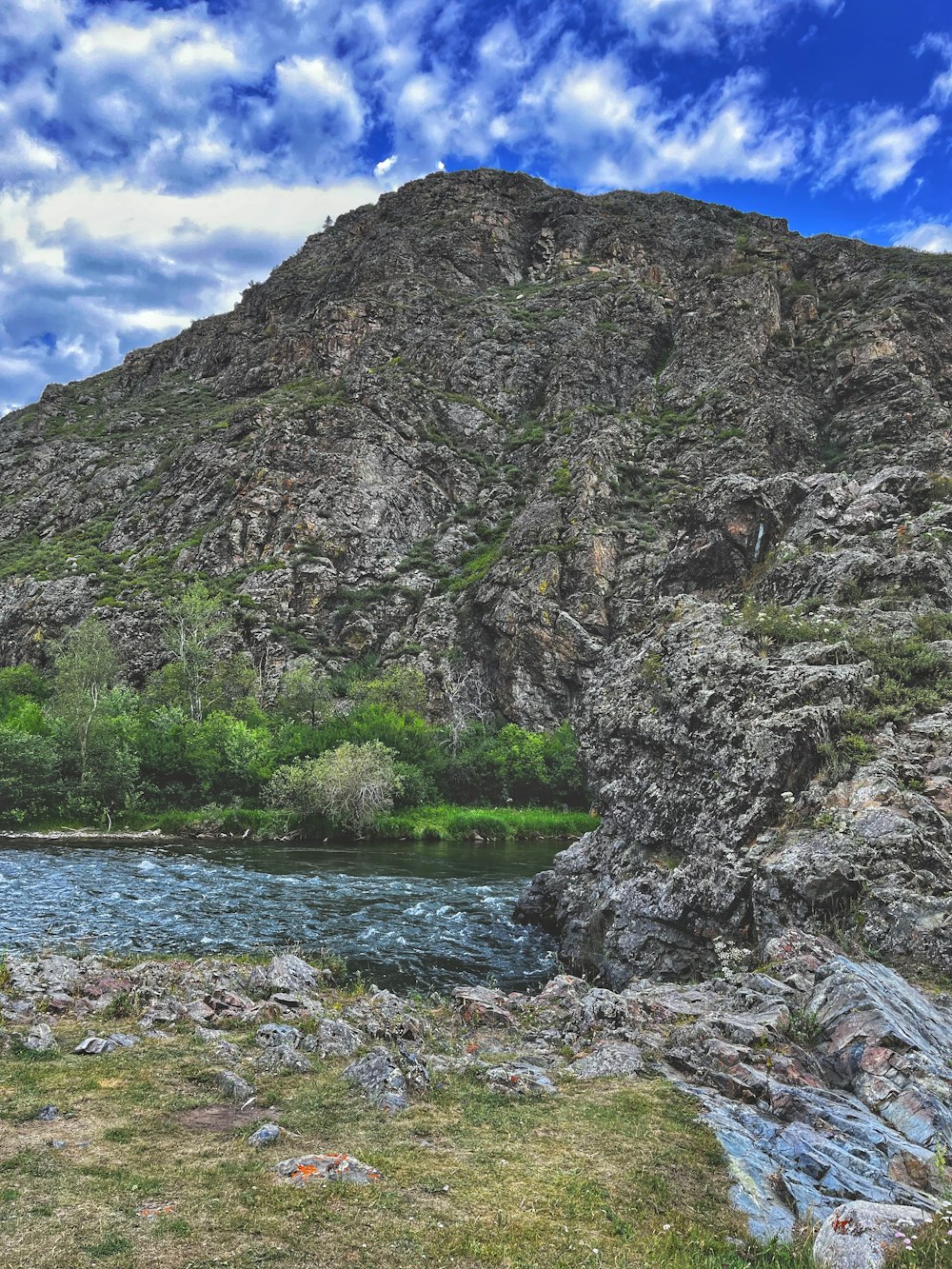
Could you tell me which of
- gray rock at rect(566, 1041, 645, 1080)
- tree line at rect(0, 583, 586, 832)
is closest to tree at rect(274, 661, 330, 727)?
tree line at rect(0, 583, 586, 832)

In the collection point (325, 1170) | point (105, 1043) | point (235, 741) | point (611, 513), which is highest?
point (611, 513)

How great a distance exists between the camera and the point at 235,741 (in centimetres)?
5472

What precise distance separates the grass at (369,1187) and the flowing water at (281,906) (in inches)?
385

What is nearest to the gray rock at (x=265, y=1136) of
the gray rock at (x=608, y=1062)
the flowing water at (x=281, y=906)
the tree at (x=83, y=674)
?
the gray rock at (x=608, y=1062)

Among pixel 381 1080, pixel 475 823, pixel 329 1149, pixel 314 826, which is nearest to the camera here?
pixel 329 1149

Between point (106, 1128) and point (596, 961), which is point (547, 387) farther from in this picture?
point (106, 1128)

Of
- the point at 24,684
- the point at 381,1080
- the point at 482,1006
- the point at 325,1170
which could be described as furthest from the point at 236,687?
the point at 325,1170

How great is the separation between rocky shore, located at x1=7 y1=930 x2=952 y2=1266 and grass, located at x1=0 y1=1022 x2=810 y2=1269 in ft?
1.14

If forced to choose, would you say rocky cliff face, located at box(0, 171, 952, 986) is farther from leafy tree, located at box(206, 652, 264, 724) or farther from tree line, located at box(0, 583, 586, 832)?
tree line, located at box(0, 583, 586, 832)

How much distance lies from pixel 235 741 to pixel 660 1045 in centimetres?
4943

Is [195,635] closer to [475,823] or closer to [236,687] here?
[236,687]

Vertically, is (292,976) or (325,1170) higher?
(325,1170)

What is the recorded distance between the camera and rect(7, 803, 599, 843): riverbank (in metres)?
44.8

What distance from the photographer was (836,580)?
888 inches
